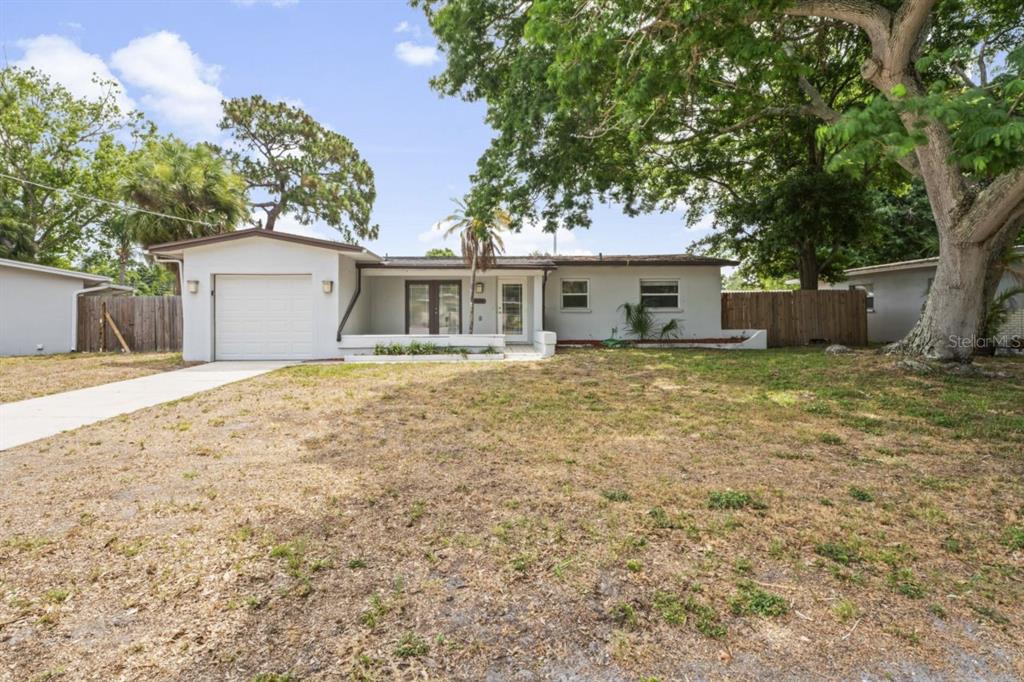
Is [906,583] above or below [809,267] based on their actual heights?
below

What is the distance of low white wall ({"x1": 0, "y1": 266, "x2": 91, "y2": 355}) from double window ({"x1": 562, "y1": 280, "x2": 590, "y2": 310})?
52.8ft

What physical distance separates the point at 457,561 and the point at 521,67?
1068cm

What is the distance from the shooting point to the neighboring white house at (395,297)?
43.1ft

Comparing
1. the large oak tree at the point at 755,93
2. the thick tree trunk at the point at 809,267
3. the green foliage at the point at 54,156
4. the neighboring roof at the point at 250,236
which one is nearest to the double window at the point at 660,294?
the large oak tree at the point at 755,93

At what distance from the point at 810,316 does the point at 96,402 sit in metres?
18.8

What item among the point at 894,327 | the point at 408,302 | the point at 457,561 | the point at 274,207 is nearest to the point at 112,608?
the point at 457,561

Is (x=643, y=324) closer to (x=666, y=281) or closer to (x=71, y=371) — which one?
(x=666, y=281)

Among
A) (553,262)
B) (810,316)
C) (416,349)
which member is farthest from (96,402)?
(810,316)

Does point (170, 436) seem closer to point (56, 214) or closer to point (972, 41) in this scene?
point (972, 41)

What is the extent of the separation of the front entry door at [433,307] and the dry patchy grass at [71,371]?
6.58 m

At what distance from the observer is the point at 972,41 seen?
11539 millimetres

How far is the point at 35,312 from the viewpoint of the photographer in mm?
16219

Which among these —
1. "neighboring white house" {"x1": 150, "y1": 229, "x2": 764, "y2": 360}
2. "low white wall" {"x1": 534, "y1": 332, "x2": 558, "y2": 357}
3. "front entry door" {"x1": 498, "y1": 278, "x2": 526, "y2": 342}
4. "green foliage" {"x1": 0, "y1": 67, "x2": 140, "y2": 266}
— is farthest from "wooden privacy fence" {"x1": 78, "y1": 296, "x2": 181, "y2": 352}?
"low white wall" {"x1": 534, "y1": 332, "x2": 558, "y2": 357}

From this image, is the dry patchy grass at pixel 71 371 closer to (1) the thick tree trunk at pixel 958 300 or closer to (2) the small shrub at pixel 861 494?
(2) the small shrub at pixel 861 494
